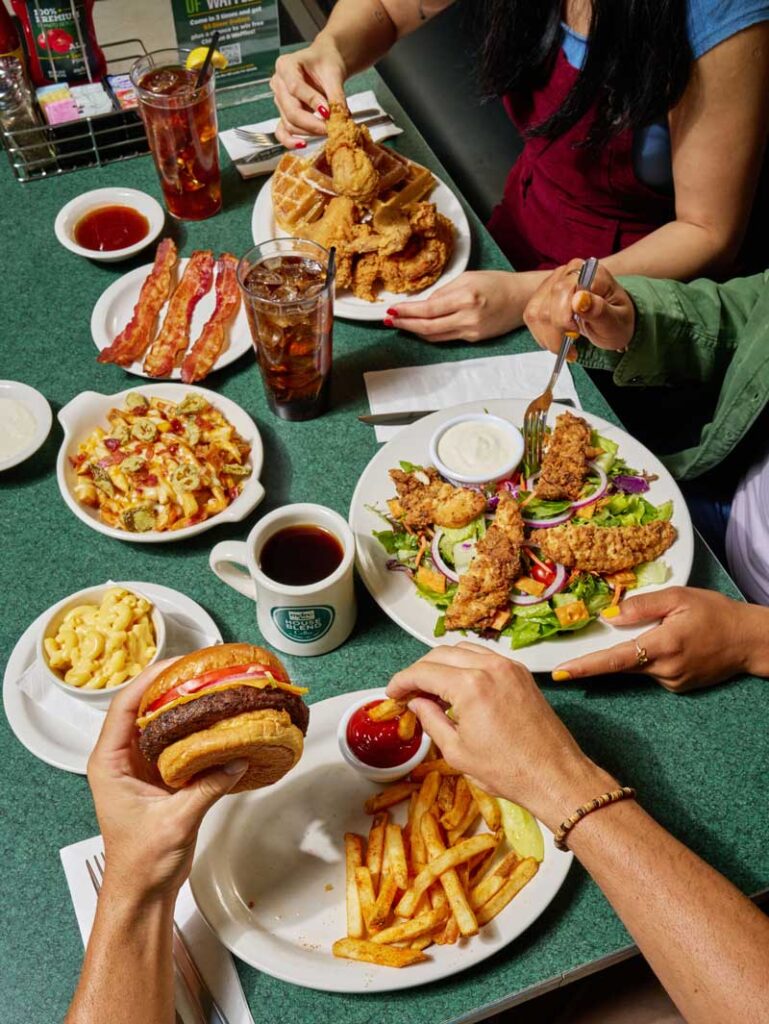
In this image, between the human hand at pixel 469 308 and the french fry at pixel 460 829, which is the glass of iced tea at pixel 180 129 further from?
the french fry at pixel 460 829

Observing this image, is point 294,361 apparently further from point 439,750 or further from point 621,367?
point 439,750

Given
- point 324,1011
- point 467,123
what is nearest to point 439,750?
point 324,1011

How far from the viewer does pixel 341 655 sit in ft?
5.68

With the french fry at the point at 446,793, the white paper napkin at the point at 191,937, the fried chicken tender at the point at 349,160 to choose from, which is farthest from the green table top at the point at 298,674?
the fried chicken tender at the point at 349,160

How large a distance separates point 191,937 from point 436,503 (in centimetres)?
91

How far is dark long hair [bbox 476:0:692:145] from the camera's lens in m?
1.98

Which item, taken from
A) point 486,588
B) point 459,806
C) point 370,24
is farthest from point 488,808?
point 370,24

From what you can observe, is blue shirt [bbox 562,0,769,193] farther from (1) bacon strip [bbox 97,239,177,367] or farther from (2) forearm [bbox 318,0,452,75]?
(1) bacon strip [bbox 97,239,177,367]

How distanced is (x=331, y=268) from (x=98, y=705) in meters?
1.01

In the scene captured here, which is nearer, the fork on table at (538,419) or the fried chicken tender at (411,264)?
the fork on table at (538,419)

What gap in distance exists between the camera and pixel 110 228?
2488mm

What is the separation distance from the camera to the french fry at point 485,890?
135 centimetres

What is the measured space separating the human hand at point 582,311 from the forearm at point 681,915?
42.1 inches

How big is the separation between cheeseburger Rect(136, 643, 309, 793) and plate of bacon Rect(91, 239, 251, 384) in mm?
1030
